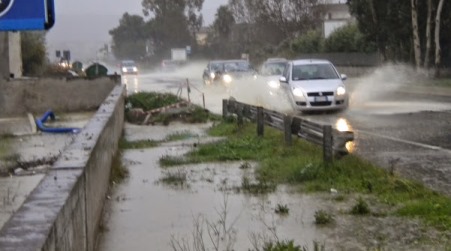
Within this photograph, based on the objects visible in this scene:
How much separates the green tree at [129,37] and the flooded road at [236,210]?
125706 millimetres

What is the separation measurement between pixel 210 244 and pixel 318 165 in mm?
3907

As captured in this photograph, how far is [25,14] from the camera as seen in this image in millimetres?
3748

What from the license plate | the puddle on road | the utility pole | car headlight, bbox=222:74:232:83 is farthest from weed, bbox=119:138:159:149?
car headlight, bbox=222:74:232:83

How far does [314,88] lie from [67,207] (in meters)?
17.7

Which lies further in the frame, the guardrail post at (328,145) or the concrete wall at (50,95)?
the concrete wall at (50,95)

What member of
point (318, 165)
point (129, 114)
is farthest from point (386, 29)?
point (318, 165)

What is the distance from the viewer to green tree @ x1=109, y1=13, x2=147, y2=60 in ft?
467

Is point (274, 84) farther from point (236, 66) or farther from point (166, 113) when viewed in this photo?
point (236, 66)

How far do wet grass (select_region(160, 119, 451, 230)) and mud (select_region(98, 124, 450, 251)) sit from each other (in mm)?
253

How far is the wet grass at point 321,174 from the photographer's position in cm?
895

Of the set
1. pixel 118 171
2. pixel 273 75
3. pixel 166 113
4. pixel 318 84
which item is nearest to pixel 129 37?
pixel 273 75

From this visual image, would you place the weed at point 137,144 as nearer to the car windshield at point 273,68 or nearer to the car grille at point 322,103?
the car grille at point 322,103

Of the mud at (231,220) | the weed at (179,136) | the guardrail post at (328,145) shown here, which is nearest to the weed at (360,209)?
the mud at (231,220)

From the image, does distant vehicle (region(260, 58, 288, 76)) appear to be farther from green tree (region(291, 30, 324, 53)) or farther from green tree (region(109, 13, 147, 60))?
green tree (region(109, 13, 147, 60))
